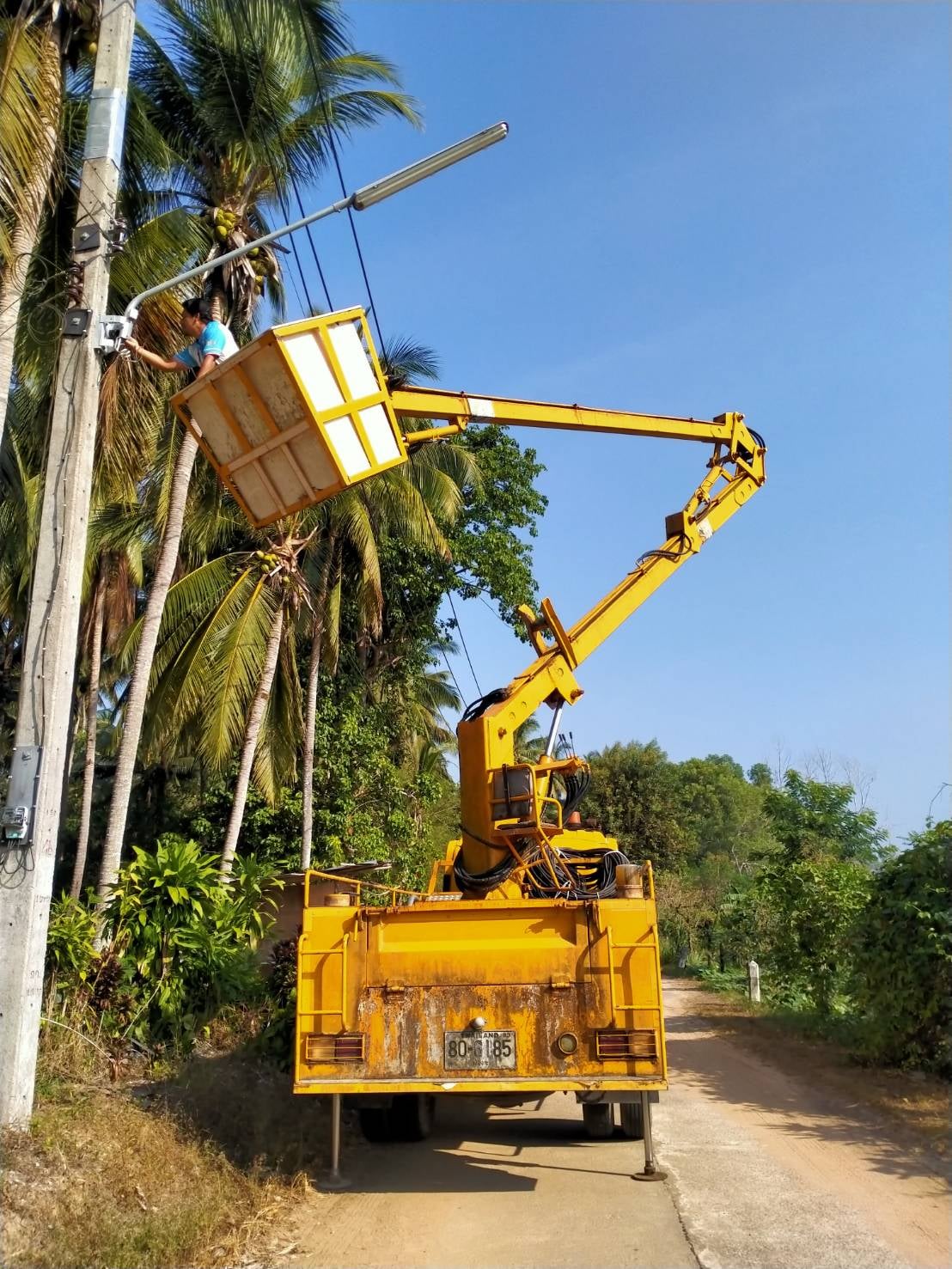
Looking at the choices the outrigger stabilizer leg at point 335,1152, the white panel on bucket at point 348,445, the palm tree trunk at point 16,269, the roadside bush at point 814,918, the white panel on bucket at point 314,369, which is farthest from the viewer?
the roadside bush at point 814,918

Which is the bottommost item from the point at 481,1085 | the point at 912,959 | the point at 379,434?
the point at 481,1085

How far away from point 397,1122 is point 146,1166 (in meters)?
2.39

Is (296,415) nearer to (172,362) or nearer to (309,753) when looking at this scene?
(172,362)

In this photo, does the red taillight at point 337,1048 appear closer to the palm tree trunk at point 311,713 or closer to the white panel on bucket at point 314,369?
the white panel on bucket at point 314,369

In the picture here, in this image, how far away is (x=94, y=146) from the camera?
800 cm

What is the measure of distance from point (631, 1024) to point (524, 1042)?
0.69 m

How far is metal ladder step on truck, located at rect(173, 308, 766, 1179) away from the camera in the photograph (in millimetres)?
6496

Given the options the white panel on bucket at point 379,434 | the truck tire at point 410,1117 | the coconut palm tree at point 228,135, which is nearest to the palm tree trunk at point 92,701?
the coconut palm tree at point 228,135

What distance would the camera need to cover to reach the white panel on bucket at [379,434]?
303 inches

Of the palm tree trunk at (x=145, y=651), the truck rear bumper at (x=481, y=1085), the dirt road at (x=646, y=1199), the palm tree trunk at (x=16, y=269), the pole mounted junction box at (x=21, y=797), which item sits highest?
the palm tree trunk at (x=16, y=269)

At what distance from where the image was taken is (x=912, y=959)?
9969mm

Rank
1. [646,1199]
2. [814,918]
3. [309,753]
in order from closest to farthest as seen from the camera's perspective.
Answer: [646,1199] → [814,918] → [309,753]

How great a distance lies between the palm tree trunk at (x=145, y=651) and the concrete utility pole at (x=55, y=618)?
3.90 meters

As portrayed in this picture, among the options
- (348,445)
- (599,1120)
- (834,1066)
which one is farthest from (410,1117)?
(834,1066)
